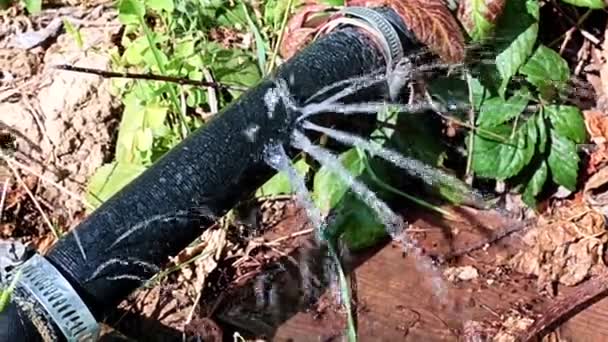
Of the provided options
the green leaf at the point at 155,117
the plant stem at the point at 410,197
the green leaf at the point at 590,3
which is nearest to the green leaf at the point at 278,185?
the plant stem at the point at 410,197

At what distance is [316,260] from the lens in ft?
7.45

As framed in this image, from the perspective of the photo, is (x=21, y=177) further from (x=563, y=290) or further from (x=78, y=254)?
(x=563, y=290)

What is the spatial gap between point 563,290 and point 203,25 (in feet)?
3.10

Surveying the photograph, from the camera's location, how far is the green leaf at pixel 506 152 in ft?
7.38

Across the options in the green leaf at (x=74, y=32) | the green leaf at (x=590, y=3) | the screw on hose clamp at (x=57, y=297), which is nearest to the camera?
the screw on hose clamp at (x=57, y=297)

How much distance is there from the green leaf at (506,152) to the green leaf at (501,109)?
0.7 inches

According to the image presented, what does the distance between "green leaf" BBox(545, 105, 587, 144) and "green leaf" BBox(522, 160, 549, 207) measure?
8cm

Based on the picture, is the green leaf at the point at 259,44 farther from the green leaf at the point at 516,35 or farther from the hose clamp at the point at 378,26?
the green leaf at the point at 516,35

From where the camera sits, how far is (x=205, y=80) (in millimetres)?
2361

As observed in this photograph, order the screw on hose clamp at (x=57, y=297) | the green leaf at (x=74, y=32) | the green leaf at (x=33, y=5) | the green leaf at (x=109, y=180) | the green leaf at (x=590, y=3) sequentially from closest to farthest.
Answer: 1. the screw on hose clamp at (x=57, y=297)
2. the green leaf at (x=590, y=3)
3. the green leaf at (x=109, y=180)
4. the green leaf at (x=74, y=32)
5. the green leaf at (x=33, y=5)

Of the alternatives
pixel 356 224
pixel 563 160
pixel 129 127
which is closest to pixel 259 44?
pixel 129 127

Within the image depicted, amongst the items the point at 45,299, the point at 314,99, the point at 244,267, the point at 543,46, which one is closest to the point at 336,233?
the point at 244,267

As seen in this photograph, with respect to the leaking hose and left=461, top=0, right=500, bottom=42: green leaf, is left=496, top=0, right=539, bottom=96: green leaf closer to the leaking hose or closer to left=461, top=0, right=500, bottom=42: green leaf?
left=461, top=0, right=500, bottom=42: green leaf

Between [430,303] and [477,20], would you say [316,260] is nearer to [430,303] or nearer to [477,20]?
[430,303]
